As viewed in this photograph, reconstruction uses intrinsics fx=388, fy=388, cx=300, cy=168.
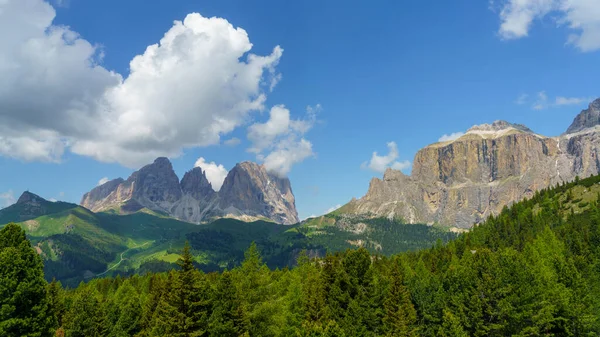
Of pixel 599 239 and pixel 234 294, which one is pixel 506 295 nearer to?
pixel 234 294

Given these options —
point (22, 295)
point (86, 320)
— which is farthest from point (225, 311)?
point (86, 320)

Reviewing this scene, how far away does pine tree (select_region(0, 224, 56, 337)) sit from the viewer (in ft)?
125

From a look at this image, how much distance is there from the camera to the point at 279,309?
69375mm

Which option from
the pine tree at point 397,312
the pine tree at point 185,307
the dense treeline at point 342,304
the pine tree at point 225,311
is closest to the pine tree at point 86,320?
the dense treeline at point 342,304

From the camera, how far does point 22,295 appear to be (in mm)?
39500

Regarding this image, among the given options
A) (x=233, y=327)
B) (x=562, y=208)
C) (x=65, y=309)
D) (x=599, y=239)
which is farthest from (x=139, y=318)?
(x=562, y=208)

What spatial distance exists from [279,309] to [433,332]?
99.0 feet

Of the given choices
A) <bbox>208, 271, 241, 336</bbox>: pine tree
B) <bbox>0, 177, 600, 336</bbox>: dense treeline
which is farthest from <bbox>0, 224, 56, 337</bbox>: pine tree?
<bbox>208, 271, 241, 336</bbox>: pine tree

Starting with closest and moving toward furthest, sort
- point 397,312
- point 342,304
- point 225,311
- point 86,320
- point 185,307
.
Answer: point 185,307
point 225,311
point 397,312
point 342,304
point 86,320

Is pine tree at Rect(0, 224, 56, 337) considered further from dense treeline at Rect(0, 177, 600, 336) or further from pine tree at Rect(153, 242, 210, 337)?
pine tree at Rect(153, 242, 210, 337)

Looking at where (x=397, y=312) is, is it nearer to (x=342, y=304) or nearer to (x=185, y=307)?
(x=342, y=304)

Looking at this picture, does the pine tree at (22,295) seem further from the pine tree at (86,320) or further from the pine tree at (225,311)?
the pine tree at (86,320)

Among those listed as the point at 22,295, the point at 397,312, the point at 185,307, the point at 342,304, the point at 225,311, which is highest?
the point at 22,295

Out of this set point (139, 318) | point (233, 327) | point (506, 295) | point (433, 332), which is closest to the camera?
point (233, 327)
